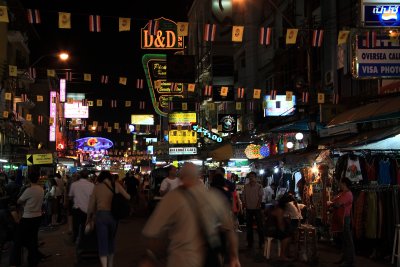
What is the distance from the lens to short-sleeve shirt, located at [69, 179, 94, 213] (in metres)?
13.7

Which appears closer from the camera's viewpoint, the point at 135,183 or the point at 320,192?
the point at 320,192

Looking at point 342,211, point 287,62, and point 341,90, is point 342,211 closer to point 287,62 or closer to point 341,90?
point 341,90

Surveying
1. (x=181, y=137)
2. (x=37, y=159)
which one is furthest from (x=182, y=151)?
(x=37, y=159)

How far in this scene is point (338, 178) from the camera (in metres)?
13.9

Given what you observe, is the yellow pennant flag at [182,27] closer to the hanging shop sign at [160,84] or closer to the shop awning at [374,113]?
the shop awning at [374,113]

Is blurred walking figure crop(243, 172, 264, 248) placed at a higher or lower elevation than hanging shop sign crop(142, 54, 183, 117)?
lower

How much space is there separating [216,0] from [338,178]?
170ft

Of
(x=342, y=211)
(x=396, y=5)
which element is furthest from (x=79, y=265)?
(x=396, y=5)

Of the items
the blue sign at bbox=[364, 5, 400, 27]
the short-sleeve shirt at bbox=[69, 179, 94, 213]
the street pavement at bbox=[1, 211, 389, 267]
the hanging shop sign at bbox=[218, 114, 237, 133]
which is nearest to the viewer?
the street pavement at bbox=[1, 211, 389, 267]

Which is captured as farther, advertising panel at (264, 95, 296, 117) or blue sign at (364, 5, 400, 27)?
advertising panel at (264, 95, 296, 117)

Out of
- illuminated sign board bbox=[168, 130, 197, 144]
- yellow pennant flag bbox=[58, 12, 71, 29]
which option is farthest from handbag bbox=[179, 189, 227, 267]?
illuminated sign board bbox=[168, 130, 197, 144]

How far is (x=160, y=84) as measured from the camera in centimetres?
4841

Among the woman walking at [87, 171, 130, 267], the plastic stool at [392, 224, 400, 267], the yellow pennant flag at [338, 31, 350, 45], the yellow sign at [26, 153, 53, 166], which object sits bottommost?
the plastic stool at [392, 224, 400, 267]

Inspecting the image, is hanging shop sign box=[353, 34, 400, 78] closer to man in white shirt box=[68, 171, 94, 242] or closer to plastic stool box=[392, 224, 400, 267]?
plastic stool box=[392, 224, 400, 267]
